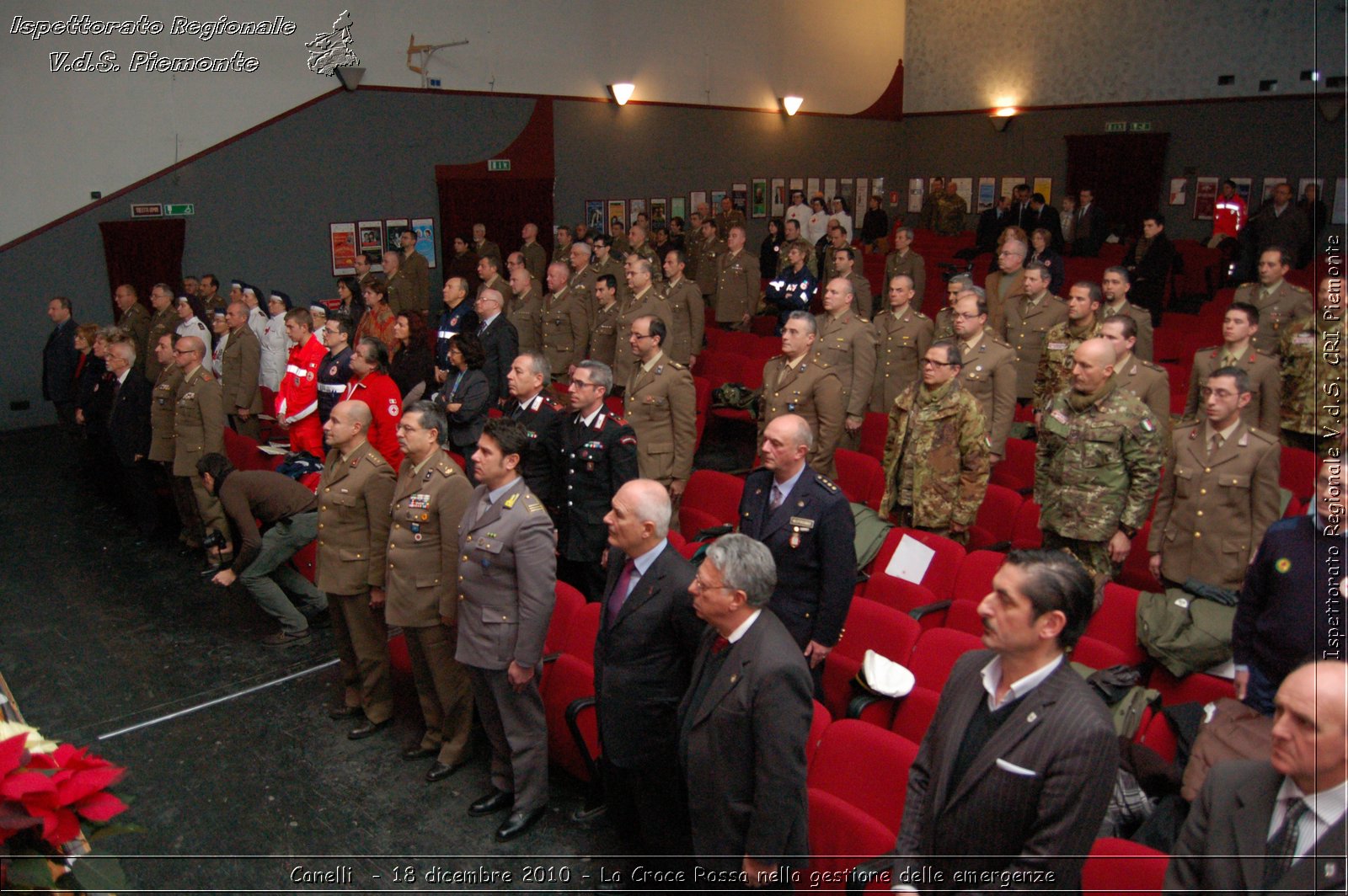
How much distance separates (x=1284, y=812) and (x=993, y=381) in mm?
3913

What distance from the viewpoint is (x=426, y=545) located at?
400cm

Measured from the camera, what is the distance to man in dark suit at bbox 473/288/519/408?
7117 mm

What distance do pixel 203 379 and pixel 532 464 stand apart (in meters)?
2.80

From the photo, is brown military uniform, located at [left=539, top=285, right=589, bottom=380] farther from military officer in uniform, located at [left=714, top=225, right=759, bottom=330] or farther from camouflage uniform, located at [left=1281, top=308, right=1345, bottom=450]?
camouflage uniform, located at [left=1281, top=308, right=1345, bottom=450]

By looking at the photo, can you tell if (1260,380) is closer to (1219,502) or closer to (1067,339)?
(1067,339)

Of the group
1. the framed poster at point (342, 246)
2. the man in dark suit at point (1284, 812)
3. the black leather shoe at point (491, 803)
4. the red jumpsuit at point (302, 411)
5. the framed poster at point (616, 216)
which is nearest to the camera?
the man in dark suit at point (1284, 812)

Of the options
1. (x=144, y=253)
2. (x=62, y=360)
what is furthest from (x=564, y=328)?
(x=144, y=253)

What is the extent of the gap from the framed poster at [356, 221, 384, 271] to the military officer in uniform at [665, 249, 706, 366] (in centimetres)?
506

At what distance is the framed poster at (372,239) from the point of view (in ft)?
40.8

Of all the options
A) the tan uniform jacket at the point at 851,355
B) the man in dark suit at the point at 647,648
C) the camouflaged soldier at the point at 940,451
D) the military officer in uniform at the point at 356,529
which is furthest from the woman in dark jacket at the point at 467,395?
the man in dark suit at the point at 647,648

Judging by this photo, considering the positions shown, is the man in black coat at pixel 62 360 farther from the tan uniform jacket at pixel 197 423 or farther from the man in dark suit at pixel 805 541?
the man in dark suit at pixel 805 541

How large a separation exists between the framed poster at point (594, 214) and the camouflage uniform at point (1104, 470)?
1120 cm

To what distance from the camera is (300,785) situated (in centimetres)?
409

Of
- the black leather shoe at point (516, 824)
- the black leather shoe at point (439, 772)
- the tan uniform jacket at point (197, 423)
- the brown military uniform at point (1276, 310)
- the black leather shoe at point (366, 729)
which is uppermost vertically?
the brown military uniform at point (1276, 310)
